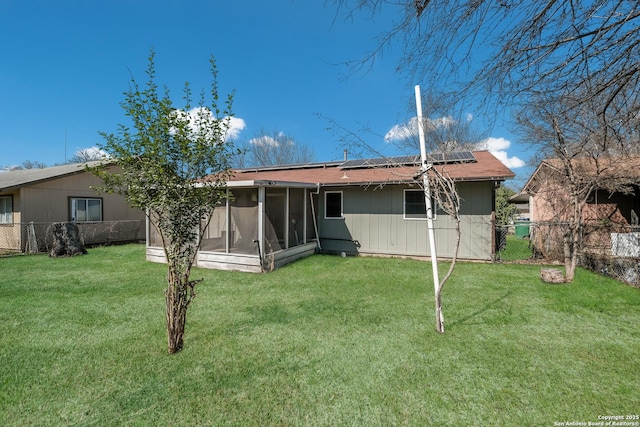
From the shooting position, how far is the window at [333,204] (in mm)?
9562

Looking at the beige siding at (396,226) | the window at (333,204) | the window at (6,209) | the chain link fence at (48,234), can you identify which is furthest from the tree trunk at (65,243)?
the window at (333,204)

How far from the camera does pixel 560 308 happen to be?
4.38 metres

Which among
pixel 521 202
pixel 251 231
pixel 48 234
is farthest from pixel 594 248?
pixel 48 234

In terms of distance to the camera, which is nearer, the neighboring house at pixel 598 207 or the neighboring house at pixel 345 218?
the neighboring house at pixel 598 207

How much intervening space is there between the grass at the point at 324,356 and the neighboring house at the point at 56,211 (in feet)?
23.4

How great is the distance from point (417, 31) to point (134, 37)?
912 cm

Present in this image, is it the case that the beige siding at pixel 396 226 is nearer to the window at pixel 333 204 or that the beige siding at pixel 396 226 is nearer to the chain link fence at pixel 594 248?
the window at pixel 333 204

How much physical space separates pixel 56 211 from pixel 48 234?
1119 mm

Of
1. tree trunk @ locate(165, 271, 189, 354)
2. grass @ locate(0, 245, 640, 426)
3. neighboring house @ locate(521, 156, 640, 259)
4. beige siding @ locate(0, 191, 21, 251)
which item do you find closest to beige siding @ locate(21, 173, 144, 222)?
beige siding @ locate(0, 191, 21, 251)

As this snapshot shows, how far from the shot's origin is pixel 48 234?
10477 mm

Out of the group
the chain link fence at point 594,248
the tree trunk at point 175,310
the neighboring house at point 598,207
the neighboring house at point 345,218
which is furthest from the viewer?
the neighboring house at point 345,218

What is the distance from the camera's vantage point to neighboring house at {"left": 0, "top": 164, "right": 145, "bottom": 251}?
34.0ft

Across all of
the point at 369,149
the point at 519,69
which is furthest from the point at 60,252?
the point at 519,69

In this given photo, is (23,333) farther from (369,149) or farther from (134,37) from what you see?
(134,37)
